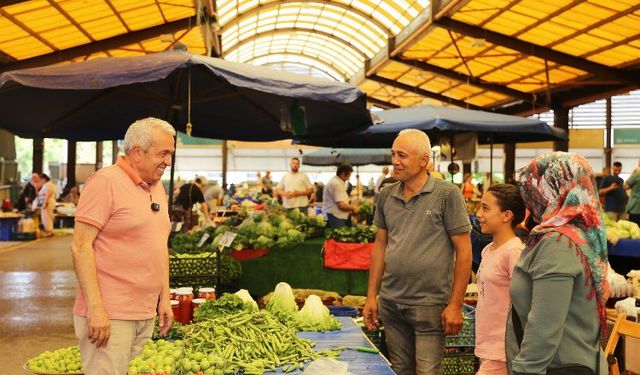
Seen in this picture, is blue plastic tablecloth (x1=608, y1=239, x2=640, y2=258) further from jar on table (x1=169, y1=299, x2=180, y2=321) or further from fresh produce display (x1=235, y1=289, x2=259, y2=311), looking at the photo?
jar on table (x1=169, y1=299, x2=180, y2=321)

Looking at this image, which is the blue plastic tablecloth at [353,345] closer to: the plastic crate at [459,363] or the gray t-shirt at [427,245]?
the gray t-shirt at [427,245]

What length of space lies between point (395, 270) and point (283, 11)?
76.8 ft

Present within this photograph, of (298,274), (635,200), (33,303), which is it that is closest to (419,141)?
(298,274)

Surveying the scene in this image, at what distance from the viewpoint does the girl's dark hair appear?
3482 millimetres

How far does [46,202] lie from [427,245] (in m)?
14.9

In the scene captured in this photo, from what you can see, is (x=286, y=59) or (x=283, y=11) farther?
(x=286, y=59)

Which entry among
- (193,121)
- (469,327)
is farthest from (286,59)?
(469,327)

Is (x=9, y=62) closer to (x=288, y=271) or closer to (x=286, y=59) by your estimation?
(x=288, y=271)

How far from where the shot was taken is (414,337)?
3.82 m

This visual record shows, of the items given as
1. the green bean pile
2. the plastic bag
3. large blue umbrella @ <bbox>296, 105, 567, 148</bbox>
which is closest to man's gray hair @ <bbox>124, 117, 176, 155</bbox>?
the green bean pile

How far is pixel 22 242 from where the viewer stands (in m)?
16.3

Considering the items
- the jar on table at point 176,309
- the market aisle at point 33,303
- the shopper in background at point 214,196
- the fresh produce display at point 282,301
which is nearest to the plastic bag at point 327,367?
the fresh produce display at point 282,301

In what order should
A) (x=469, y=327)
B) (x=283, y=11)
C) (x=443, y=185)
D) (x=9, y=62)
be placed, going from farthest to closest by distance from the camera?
1. (x=283, y=11)
2. (x=9, y=62)
3. (x=469, y=327)
4. (x=443, y=185)

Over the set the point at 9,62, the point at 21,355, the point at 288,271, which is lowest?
the point at 21,355
